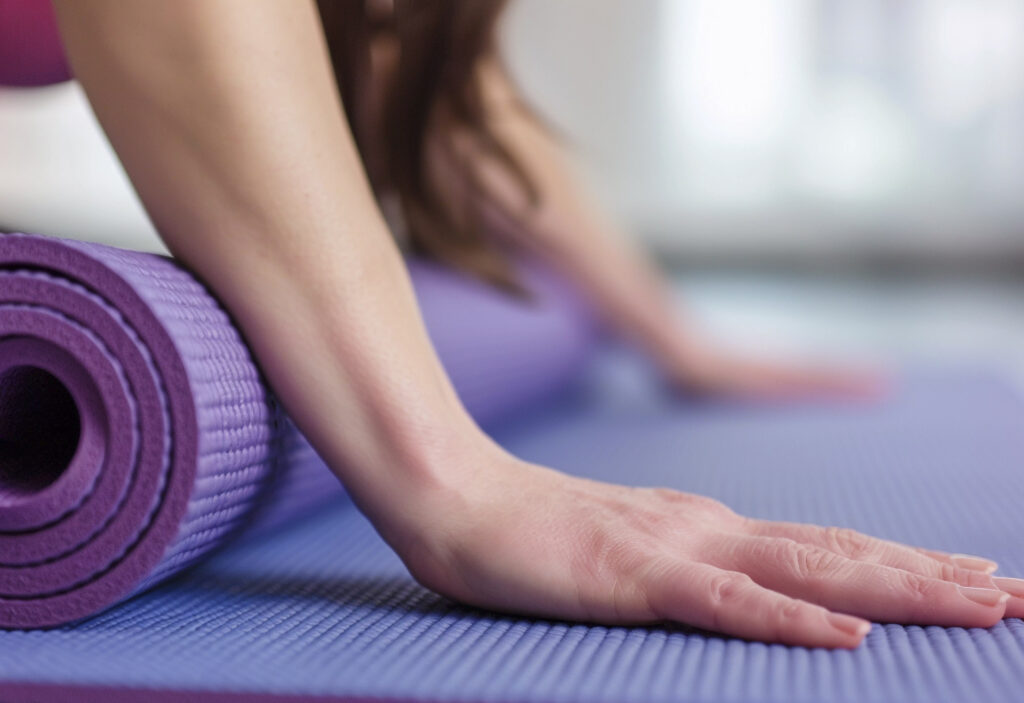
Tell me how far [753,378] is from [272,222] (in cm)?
161

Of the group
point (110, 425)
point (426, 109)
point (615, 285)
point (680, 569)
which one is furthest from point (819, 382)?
point (110, 425)

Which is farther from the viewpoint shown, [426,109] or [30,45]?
[426,109]

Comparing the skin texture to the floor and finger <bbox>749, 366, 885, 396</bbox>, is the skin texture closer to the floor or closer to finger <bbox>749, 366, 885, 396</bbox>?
finger <bbox>749, 366, 885, 396</bbox>

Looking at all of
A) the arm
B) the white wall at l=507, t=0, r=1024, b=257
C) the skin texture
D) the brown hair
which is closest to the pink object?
the brown hair

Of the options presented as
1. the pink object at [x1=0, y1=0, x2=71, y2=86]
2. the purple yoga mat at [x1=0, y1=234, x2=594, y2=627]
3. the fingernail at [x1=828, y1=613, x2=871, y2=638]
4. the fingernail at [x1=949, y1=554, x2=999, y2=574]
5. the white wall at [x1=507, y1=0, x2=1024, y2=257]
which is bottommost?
the white wall at [x1=507, y1=0, x2=1024, y2=257]

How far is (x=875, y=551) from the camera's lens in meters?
0.76

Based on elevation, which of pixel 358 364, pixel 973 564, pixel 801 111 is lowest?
pixel 801 111

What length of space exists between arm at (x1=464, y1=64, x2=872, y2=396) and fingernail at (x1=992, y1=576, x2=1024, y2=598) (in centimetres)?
142

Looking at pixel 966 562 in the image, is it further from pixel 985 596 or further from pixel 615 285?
pixel 615 285

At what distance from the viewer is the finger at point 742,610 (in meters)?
0.66

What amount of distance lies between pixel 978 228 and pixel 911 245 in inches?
14.9

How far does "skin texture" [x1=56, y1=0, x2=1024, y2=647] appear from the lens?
72cm

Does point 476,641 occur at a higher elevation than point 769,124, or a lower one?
higher

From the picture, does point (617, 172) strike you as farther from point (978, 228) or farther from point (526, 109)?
point (526, 109)
